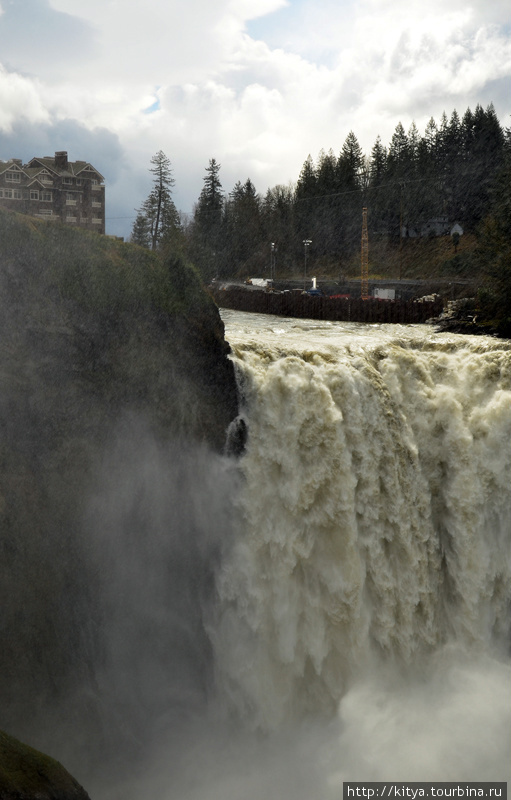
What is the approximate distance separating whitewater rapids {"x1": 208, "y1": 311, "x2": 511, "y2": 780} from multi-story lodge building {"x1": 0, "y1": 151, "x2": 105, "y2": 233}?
630 cm

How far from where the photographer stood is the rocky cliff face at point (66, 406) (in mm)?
15844

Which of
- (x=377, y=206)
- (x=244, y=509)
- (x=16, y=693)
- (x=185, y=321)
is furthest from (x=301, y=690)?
(x=377, y=206)

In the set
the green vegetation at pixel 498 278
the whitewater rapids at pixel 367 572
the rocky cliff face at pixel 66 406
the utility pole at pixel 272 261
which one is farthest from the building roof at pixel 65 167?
the utility pole at pixel 272 261

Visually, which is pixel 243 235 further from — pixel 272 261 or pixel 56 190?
pixel 56 190

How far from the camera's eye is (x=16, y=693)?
52.5 feet

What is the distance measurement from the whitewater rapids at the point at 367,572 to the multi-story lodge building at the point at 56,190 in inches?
248

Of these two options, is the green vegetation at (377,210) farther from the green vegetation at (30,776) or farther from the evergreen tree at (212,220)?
the green vegetation at (30,776)

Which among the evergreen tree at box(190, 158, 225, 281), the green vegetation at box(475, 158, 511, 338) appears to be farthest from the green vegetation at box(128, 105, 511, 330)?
the green vegetation at box(475, 158, 511, 338)

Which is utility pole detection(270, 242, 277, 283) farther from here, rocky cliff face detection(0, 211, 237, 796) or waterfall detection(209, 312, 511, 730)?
rocky cliff face detection(0, 211, 237, 796)

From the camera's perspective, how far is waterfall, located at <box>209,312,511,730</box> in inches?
734

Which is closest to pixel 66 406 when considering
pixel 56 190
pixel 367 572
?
pixel 56 190

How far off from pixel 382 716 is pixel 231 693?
14.7 ft

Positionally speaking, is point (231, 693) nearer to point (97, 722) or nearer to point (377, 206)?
point (97, 722)

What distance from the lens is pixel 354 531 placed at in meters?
19.0
